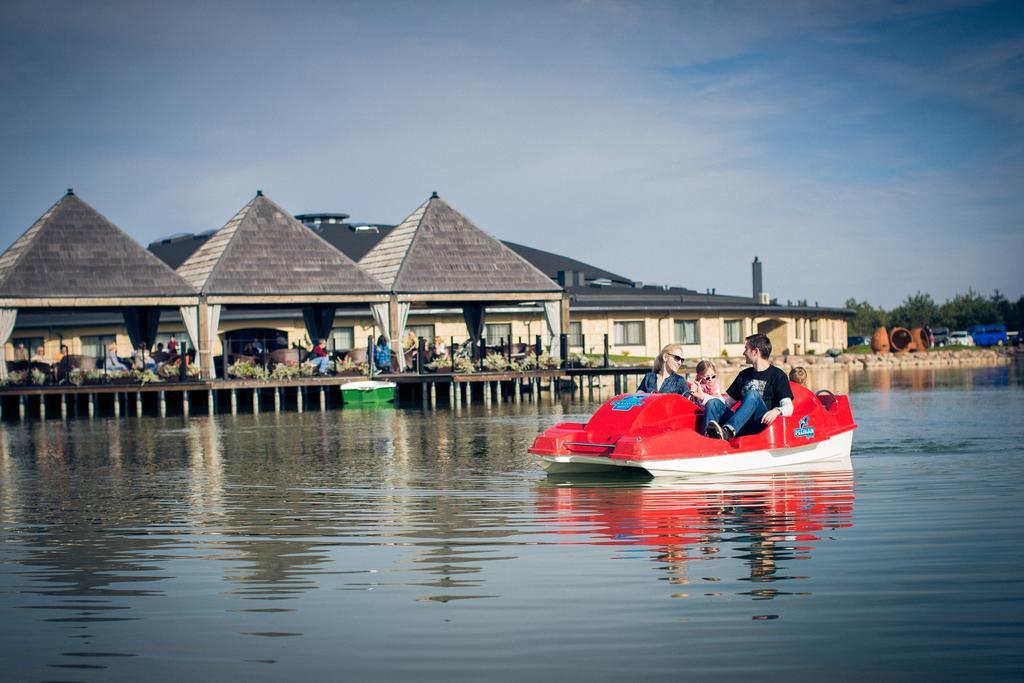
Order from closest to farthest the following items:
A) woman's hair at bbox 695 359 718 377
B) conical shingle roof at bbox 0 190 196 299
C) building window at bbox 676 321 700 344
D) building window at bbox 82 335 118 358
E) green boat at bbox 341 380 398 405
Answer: woman's hair at bbox 695 359 718 377, conical shingle roof at bbox 0 190 196 299, green boat at bbox 341 380 398 405, building window at bbox 82 335 118 358, building window at bbox 676 321 700 344

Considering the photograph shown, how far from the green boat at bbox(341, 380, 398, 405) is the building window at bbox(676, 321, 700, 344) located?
27.6 meters

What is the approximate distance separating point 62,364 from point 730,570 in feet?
106

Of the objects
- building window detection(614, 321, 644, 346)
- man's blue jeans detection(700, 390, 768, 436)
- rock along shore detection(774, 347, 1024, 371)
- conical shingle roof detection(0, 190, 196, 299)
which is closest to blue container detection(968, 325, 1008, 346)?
rock along shore detection(774, 347, 1024, 371)

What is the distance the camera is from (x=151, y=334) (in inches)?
1564

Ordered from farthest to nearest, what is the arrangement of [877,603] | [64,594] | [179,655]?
[64,594], [877,603], [179,655]

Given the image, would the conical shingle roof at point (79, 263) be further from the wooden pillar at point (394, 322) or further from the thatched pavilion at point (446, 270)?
the thatched pavilion at point (446, 270)

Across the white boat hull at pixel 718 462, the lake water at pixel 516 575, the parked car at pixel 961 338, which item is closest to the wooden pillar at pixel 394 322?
the lake water at pixel 516 575

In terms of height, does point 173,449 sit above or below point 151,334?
below

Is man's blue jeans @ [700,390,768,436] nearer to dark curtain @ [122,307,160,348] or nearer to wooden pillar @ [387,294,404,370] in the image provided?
wooden pillar @ [387,294,404,370]

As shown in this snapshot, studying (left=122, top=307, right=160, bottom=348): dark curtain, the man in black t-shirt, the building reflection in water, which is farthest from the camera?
(left=122, top=307, right=160, bottom=348): dark curtain

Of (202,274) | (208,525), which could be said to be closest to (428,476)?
(208,525)

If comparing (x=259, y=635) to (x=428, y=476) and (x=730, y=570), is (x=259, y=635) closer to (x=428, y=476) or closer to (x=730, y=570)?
(x=730, y=570)

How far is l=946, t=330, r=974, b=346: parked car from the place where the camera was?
8233 centimetres

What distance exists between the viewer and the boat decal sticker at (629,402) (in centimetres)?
1352
